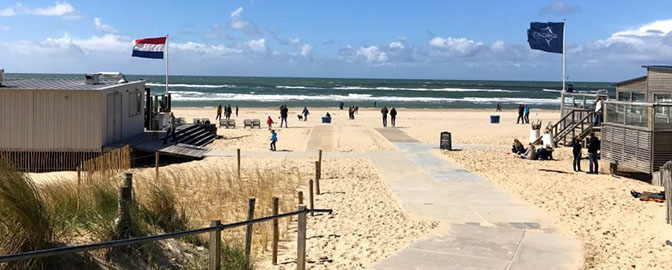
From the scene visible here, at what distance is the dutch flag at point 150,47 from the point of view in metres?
28.5

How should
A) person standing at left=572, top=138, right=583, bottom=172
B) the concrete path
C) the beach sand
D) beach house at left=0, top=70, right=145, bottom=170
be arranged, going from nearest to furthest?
the concrete path < the beach sand < person standing at left=572, top=138, right=583, bottom=172 < beach house at left=0, top=70, right=145, bottom=170

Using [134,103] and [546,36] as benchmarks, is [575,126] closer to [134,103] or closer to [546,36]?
[546,36]

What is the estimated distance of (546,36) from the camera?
2950 centimetres

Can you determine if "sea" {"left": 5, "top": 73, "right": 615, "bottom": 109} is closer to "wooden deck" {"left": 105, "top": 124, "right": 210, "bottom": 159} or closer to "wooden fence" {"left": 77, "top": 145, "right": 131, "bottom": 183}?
"wooden deck" {"left": 105, "top": 124, "right": 210, "bottom": 159}

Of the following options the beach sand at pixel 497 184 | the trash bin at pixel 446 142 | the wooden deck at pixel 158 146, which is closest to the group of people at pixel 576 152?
the beach sand at pixel 497 184

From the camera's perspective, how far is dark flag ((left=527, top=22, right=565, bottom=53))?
29344mm

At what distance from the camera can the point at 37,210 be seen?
583 centimetres

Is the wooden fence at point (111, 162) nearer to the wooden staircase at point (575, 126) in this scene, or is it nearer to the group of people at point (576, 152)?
the group of people at point (576, 152)

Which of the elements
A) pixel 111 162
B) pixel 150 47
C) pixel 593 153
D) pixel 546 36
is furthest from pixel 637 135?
pixel 150 47

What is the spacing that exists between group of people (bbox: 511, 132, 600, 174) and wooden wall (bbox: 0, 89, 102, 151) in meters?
15.1

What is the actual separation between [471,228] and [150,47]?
21.6 meters

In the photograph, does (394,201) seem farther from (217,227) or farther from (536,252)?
(217,227)

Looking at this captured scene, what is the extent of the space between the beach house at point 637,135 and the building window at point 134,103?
1687 cm

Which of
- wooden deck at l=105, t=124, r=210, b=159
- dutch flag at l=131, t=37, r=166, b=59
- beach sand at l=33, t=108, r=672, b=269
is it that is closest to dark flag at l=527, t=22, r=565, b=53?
beach sand at l=33, t=108, r=672, b=269
